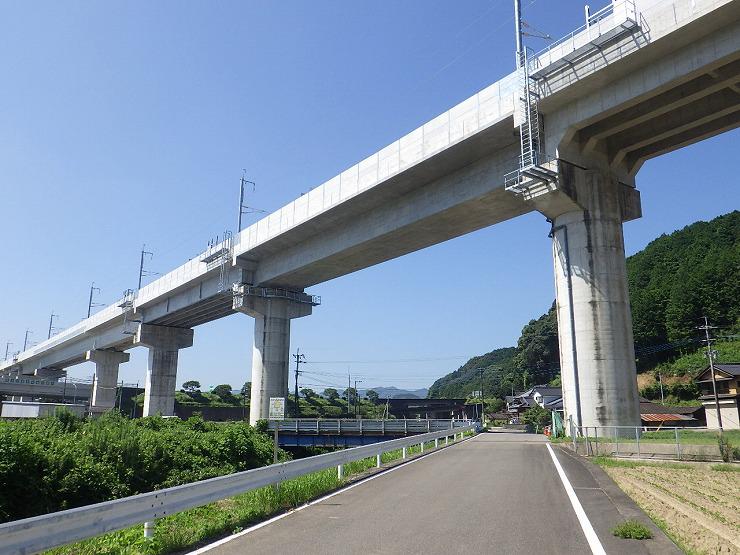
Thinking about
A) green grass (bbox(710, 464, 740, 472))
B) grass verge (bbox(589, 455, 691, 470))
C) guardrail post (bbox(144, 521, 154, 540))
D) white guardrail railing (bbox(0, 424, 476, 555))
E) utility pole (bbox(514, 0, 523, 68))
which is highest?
utility pole (bbox(514, 0, 523, 68))

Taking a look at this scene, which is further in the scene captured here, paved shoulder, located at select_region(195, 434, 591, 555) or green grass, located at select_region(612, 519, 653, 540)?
green grass, located at select_region(612, 519, 653, 540)

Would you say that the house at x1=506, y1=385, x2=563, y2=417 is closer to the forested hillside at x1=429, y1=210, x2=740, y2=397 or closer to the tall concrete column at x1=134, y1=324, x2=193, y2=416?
the forested hillside at x1=429, y1=210, x2=740, y2=397

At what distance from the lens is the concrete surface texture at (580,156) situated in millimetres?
20484

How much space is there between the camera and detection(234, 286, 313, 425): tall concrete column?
150ft

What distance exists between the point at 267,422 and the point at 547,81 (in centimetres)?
3326

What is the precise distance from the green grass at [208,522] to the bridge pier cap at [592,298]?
15.2 m

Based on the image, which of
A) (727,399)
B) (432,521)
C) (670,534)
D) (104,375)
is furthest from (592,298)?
(104,375)

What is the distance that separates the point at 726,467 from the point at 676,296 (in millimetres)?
94568

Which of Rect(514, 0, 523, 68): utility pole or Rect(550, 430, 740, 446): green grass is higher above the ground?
Rect(514, 0, 523, 68): utility pole

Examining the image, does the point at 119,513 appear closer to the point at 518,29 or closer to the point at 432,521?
the point at 432,521

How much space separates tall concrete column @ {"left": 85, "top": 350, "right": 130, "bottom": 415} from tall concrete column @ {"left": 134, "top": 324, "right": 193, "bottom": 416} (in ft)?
55.2

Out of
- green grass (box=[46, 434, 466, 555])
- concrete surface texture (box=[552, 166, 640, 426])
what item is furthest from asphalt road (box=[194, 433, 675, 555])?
concrete surface texture (box=[552, 166, 640, 426])

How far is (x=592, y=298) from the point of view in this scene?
24984 mm

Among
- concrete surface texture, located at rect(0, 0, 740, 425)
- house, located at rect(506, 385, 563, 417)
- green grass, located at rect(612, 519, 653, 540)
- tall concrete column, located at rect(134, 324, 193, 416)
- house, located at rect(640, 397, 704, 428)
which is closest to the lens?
green grass, located at rect(612, 519, 653, 540)
